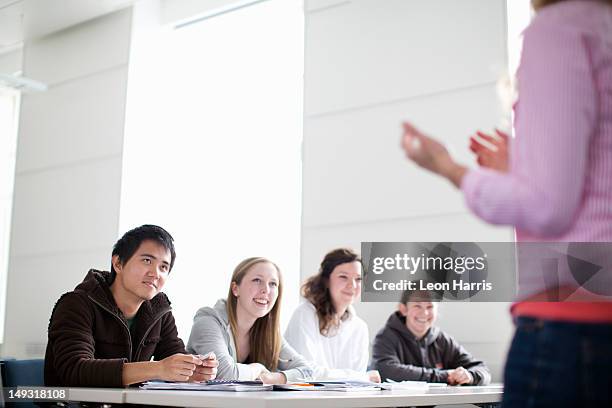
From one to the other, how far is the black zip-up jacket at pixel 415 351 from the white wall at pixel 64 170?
252cm

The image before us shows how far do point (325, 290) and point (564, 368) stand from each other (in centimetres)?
322

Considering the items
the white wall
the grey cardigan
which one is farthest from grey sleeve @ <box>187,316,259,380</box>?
the white wall

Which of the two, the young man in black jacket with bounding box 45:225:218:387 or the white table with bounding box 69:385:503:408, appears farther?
the young man in black jacket with bounding box 45:225:218:387

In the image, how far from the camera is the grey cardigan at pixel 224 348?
2.99m

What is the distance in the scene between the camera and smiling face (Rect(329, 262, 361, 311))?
13.2 feet

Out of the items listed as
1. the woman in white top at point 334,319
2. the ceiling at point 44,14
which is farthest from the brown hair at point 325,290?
the ceiling at point 44,14

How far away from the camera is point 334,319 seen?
13.1 feet

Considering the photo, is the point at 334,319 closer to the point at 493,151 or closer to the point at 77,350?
the point at 77,350

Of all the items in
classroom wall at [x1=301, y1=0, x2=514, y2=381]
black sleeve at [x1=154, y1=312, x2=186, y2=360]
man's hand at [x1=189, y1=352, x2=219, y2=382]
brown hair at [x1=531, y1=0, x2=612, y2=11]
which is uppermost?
classroom wall at [x1=301, y1=0, x2=514, y2=381]

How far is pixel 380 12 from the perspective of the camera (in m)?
4.69

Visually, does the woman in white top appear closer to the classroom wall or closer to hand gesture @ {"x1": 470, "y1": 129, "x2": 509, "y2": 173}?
the classroom wall

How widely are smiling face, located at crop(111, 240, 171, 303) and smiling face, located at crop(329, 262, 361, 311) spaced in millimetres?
1416

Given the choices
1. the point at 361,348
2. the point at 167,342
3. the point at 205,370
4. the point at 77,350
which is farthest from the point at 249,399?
the point at 361,348

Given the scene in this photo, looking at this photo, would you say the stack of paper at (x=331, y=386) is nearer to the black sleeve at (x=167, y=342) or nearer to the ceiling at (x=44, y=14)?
the black sleeve at (x=167, y=342)
